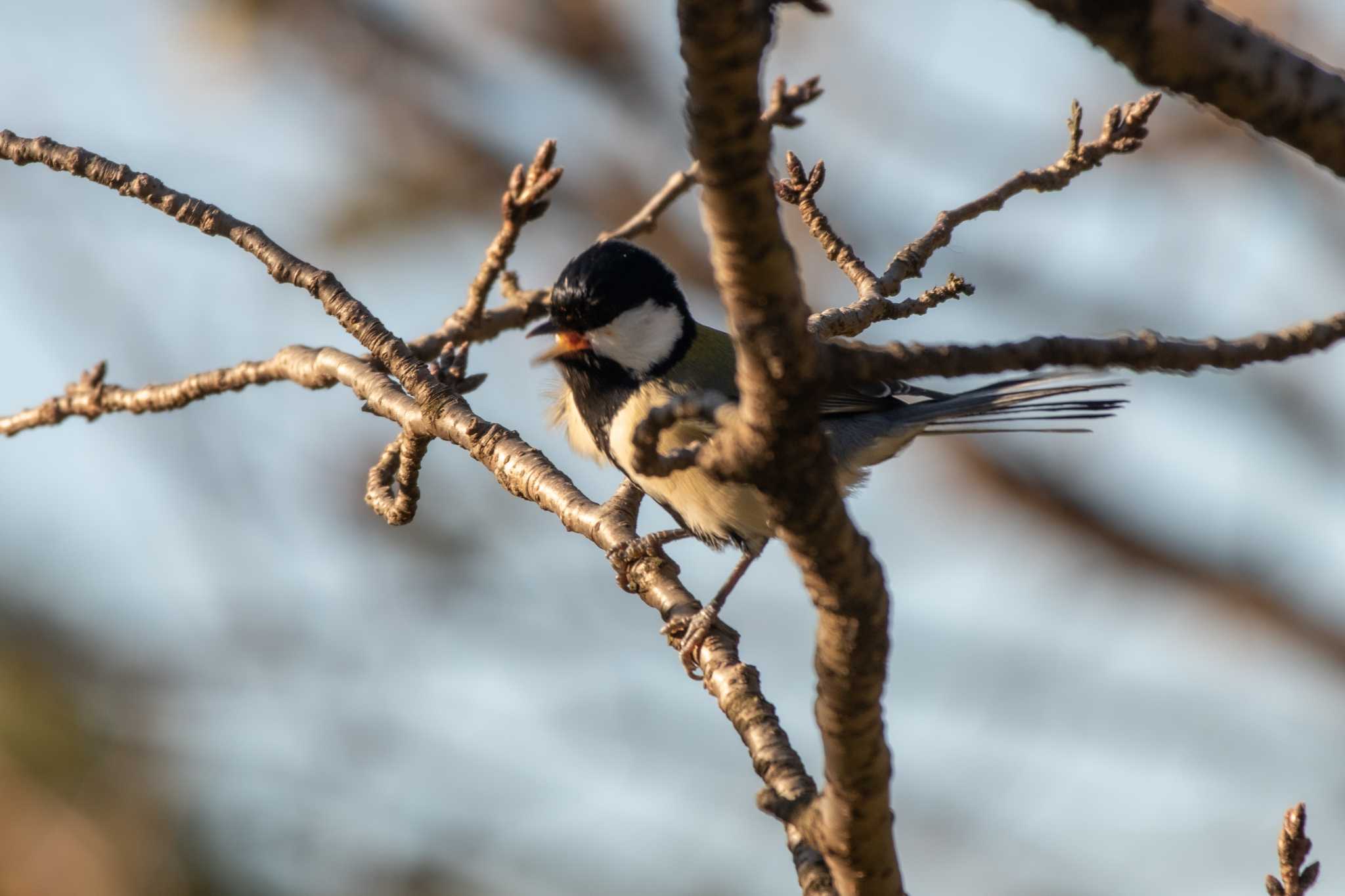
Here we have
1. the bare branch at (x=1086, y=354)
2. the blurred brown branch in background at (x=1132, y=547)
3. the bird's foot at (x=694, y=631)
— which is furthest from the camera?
the blurred brown branch in background at (x=1132, y=547)

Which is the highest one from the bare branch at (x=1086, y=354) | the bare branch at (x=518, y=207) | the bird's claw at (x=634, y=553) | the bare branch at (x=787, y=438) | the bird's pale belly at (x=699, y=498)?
the bare branch at (x=518, y=207)

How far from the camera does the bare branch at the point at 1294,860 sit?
2367 mm

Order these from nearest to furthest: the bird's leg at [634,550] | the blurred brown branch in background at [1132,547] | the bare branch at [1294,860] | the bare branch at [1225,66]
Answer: the bare branch at [1225,66] → the bare branch at [1294,860] → the bird's leg at [634,550] → the blurred brown branch in background at [1132,547]

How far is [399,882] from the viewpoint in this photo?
628cm

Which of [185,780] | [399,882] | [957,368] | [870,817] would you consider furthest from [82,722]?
[957,368]

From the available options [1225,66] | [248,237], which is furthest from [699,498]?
[1225,66]

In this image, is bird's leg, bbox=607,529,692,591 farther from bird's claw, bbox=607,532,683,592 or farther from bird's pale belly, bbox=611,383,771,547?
bird's pale belly, bbox=611,383,771,547

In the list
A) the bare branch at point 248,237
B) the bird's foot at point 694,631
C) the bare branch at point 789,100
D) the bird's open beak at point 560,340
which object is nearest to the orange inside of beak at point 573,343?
the bird's open beak at point 560,340

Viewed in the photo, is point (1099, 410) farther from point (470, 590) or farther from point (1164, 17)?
point (470, 590)

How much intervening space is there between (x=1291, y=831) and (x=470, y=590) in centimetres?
687

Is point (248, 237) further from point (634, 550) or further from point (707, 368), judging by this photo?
point (707, 368)

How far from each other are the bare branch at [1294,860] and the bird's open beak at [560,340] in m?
2.55

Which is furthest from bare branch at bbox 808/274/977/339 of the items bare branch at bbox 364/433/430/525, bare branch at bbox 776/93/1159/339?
bare branch at bbox 364/433/430/525

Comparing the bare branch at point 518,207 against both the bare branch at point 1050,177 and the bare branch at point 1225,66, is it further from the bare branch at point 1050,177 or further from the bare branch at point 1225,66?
the bare branch at point 1225,66
